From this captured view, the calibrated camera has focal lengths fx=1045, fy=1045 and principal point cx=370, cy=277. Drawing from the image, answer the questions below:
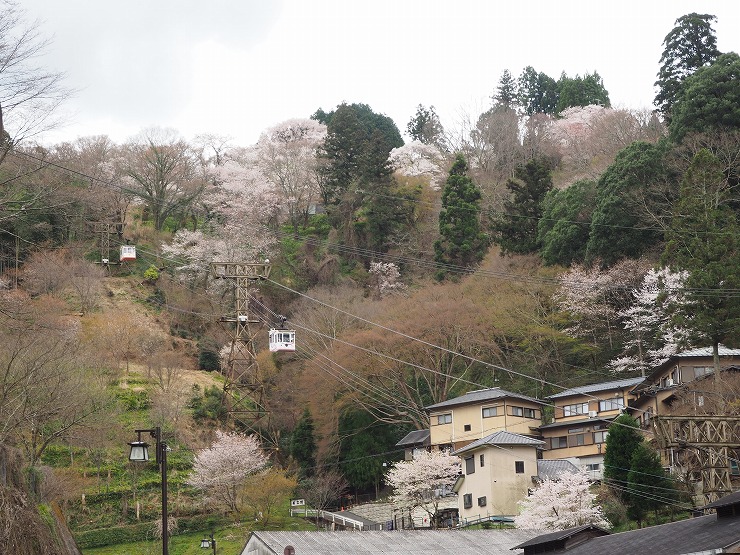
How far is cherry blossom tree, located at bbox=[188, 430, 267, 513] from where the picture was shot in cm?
4159

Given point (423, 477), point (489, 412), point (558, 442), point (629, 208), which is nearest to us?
point (423, 477)

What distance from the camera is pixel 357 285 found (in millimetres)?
56312

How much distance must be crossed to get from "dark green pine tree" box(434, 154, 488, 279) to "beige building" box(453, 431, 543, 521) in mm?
13580

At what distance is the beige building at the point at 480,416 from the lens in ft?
142

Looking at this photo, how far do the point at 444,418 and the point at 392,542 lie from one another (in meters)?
17.1

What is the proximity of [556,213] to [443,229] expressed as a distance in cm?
643

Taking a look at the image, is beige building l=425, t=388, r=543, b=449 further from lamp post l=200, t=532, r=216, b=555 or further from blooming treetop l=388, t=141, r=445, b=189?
blooming treetop l=388, t=141, r=445, b=189

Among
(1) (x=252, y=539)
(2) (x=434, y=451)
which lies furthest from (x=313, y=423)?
(1) (x=252, y=539)

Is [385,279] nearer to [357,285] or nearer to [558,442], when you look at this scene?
[357,285]

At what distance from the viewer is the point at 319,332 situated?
49.2 m

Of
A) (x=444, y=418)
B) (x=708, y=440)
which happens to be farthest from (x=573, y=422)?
(x=708, y=440)

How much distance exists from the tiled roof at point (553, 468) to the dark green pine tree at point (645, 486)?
5426 millimetres

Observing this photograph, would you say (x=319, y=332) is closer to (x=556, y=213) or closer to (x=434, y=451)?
(x=434, y=451)

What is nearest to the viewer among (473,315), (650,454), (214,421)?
(650,454)
